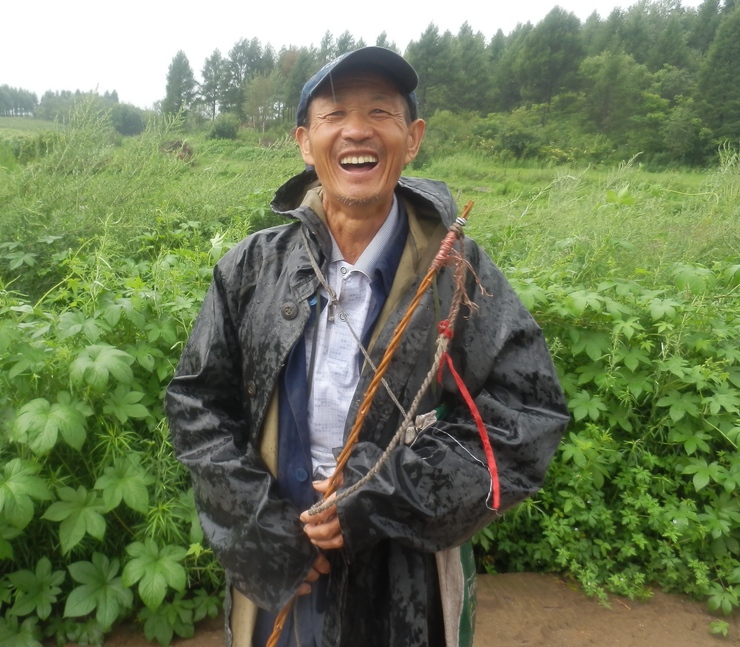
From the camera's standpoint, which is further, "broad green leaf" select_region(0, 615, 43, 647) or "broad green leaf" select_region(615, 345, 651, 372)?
"broad green leaf" select_region(615, 345, 651, 372)

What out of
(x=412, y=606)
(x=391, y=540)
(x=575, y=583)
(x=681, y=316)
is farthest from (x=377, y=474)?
(x=681, y=316)

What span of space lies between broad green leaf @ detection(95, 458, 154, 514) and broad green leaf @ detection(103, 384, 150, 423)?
18 cm

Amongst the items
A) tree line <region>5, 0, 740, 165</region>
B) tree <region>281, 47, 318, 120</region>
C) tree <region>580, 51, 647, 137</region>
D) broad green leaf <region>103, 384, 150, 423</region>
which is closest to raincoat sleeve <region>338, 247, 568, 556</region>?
broad green leaf <region>103, 384, 150, 423</region>

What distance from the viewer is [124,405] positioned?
2309 millimetres

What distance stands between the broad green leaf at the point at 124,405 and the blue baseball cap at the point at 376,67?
4.81 feet

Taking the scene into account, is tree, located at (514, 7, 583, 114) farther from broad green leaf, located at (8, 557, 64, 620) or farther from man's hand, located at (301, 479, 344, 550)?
man's hand, located at (301, 479, 344, 550)

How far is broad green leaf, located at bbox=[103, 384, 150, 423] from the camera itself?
7.48 ft

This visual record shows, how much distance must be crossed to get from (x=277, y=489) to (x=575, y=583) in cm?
220

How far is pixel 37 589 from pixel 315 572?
169cm

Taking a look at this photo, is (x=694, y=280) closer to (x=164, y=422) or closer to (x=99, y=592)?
(x=164, y=422)

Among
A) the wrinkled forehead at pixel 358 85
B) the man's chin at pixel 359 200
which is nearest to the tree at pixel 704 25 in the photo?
the wrinkled forehead at pixel 358 85

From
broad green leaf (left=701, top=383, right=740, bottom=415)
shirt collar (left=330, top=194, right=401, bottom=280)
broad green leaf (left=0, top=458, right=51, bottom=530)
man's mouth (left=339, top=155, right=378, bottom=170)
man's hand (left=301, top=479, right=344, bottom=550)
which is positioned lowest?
broad green leaf (left=0, top=458, right=51, bottom=530)

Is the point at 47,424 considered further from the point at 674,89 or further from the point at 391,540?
the point at 674,89

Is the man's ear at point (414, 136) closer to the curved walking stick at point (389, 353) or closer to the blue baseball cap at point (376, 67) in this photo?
the blue baseball cap at point (376, 67)
